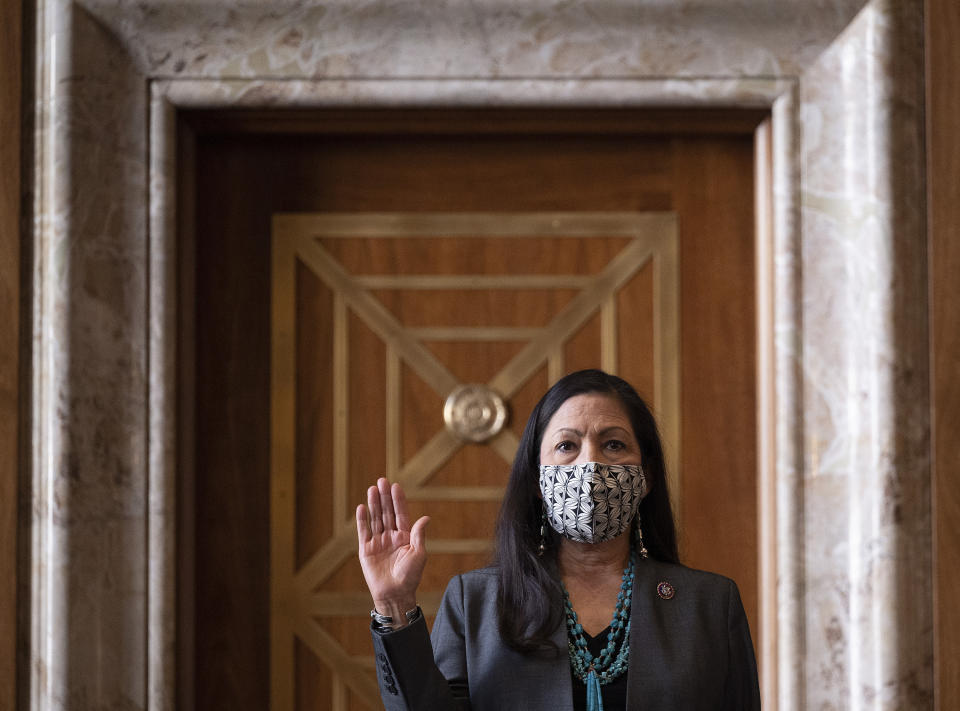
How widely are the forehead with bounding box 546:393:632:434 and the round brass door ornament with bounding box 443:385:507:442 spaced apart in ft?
2.75

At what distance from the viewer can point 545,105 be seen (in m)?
2.64

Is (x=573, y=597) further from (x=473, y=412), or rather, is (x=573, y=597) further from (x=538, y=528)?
(x=473, y=412)

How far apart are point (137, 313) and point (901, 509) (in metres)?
1.92

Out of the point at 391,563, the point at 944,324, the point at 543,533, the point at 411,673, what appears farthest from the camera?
the point at 944,324

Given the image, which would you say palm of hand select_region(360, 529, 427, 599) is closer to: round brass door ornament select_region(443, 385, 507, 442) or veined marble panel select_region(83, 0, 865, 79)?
round brass door ornament select_region(443, 385, 507, 442)

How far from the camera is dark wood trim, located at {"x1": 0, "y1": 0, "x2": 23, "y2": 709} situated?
Answer: 2.52 m

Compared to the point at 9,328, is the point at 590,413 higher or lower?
lower

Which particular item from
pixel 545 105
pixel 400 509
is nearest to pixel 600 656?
pixel 400 509

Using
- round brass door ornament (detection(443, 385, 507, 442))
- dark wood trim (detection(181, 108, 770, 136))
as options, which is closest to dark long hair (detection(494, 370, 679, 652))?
round brass door ornament (detection(443, 385, 507, 442))

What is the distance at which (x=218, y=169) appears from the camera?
287cm

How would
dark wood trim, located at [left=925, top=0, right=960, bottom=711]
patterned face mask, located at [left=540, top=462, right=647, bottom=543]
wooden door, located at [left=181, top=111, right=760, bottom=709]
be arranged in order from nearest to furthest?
patterned face mask, located at [left=540, top=462, right=647, bottom=543], dark wood trim, located at [left=925, top=0, right=960, bottom=711], wooden door, located at [left=181, top=111, right=760, bottom=709]

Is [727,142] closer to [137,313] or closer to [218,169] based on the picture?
[218,169]

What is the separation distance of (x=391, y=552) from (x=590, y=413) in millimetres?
454

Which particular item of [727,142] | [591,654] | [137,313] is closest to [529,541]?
[591,654]
